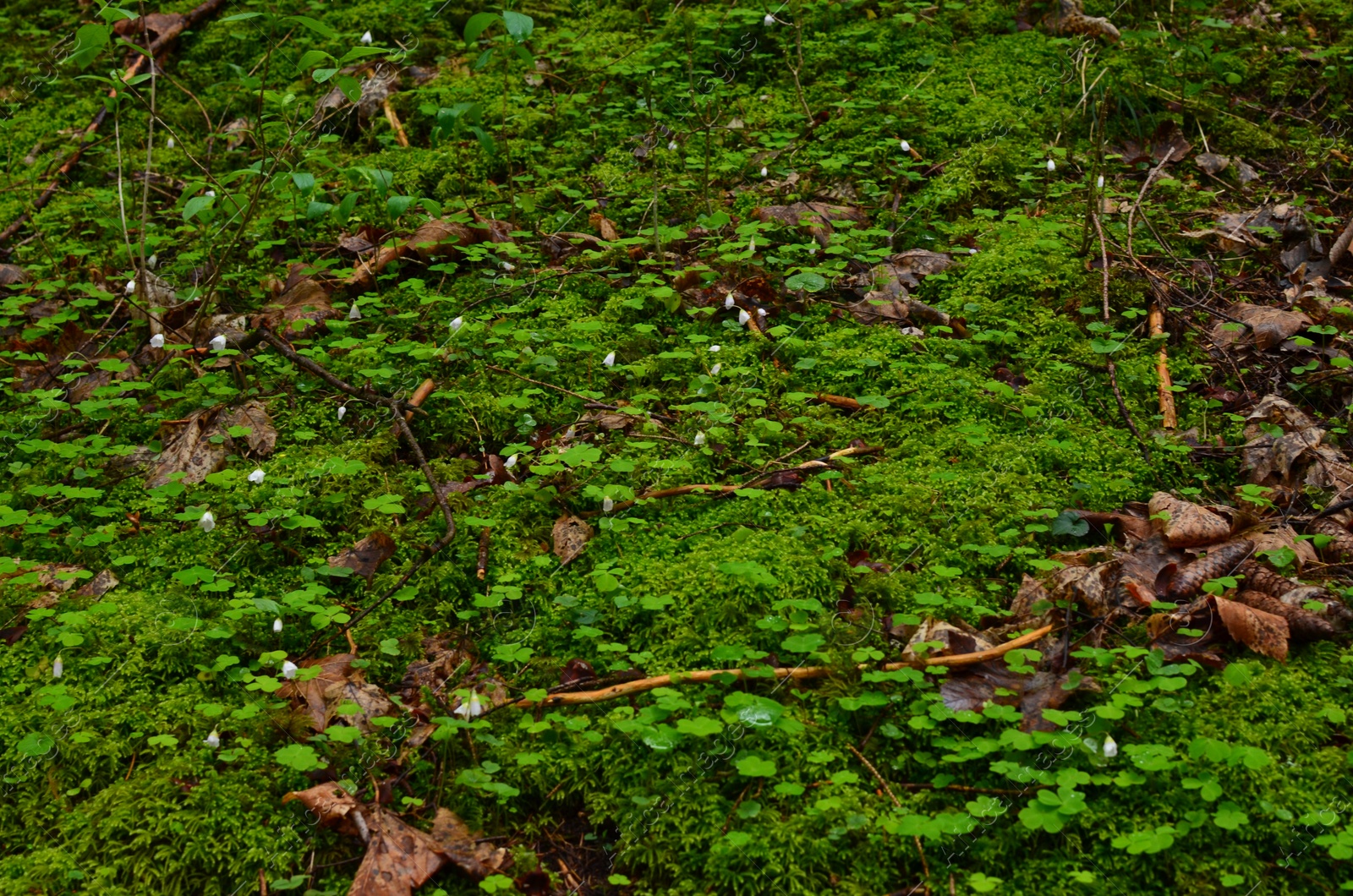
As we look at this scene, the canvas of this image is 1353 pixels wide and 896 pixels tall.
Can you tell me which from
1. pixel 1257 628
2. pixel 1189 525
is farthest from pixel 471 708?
pixel 1189 525

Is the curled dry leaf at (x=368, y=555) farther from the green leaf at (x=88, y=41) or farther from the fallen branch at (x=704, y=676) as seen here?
the green leaf at (x=88, y=41)

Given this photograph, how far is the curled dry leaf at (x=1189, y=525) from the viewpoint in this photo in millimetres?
3092

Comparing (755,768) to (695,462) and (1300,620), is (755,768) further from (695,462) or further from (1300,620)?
(1300,620)

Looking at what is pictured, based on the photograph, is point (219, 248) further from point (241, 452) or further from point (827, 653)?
point (827, 653)

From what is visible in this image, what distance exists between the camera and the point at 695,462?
11.9 ft

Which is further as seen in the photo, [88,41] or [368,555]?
[88,41]

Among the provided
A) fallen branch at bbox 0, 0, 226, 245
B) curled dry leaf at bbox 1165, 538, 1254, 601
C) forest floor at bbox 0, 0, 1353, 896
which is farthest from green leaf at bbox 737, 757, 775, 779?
fallen branch at bbox 0, 0, 226, 245

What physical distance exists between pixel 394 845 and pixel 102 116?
5.77 metres

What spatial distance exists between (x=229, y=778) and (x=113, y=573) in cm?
114

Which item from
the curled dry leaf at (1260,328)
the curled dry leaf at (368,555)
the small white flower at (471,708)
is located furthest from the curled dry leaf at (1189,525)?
the curled dry leaf at (368,555)

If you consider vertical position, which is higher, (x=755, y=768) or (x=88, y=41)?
(x=88, y=41)

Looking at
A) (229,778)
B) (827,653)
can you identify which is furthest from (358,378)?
(827,653)

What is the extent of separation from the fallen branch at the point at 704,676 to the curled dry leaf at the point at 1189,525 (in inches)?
29.0

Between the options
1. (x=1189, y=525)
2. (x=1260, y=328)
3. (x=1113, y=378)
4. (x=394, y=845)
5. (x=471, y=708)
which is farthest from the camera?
(x=1260, y=328)
